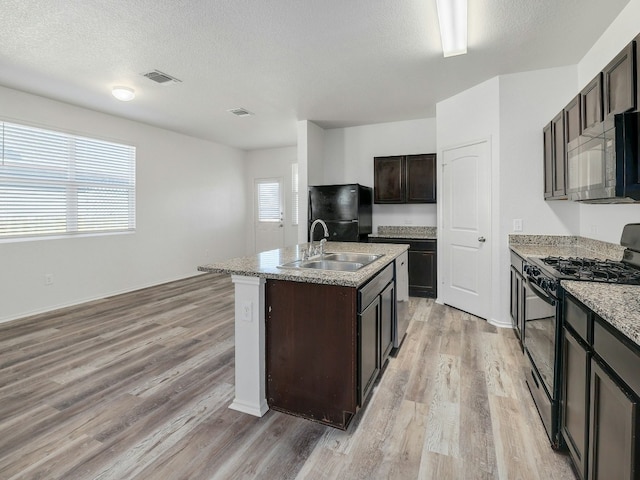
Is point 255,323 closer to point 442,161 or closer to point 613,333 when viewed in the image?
point 613,333

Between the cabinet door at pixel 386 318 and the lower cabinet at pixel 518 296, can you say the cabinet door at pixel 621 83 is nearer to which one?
the lower cabinet at pixel 518 296

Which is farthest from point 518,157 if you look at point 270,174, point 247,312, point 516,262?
point 270,174

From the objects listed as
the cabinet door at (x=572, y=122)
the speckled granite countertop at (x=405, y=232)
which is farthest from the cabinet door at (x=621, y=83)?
the speckled granite countertop at (x=405, y=232)

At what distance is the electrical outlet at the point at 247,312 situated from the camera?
203 centimetres

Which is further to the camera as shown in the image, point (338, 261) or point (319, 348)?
point (338, 261)

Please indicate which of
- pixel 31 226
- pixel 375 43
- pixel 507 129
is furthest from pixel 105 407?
pixel 507 129

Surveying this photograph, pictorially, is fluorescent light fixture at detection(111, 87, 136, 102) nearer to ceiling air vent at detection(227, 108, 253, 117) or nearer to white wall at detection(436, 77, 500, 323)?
ceiling air vent at detection(227, 108, 253, 117)

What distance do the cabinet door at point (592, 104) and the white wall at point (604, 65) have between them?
62cm

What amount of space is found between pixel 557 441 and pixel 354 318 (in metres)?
1.20

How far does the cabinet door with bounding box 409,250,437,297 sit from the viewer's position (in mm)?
4730

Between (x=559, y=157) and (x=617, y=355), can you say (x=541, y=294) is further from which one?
(x=559, y=157)

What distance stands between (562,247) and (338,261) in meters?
2.27

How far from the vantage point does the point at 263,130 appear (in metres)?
5.96

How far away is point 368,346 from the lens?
2.08 m
